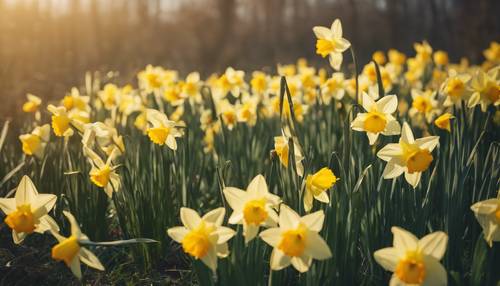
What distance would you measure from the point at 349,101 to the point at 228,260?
77.8 inches

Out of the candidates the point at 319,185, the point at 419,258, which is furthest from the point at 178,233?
the point at 419,258

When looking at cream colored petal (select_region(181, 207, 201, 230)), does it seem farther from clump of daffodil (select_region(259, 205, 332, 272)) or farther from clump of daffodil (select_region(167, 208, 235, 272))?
clump of daffodil (select_region(259, 205, 332, 272))

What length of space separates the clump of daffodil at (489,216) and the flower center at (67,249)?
3.82ft

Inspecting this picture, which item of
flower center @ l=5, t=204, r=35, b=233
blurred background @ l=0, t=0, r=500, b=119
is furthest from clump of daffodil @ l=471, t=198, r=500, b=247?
blurred background @ l=0, t=0, r=500, b=119

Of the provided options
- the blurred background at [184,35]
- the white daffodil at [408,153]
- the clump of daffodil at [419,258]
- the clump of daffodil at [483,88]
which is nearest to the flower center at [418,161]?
the white daffodil at [408,153]

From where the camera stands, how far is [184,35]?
19469 mm

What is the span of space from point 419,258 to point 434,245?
0.05m

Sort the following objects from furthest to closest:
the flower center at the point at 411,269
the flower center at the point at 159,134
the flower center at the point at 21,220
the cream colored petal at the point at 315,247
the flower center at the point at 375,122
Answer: the flower center at the point at 159,134 < the flower center at the point at 375,122 < the flower center at the point at 21,220 < the cream colored petal at the point at 315,247 < the flower center at the point at 411,269

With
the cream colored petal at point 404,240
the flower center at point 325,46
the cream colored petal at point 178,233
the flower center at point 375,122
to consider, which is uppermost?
the flower center at point 325,46

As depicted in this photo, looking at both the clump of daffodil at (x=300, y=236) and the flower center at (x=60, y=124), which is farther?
the flower center at (x=60, y=124)

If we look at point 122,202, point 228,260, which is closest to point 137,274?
point 122,202

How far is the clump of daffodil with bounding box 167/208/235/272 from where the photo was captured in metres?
1.38

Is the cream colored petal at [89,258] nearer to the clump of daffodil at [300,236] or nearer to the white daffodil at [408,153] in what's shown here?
the clump of daffodil at [300,236]

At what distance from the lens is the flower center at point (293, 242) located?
1.29 m
